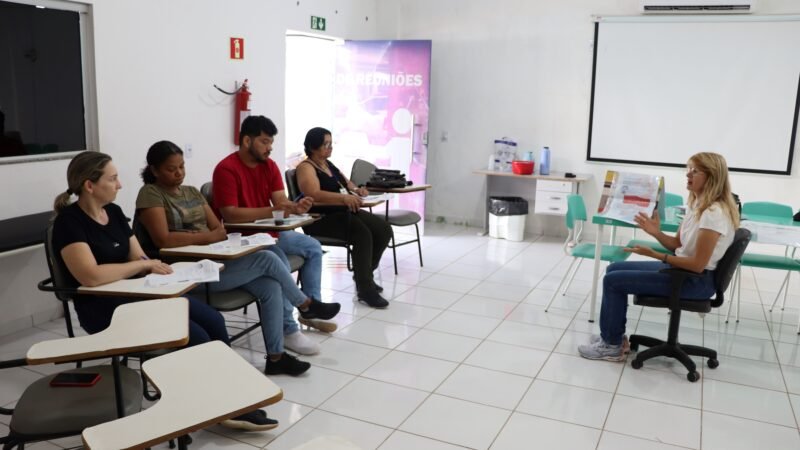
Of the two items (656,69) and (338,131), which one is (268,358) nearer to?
(338,131)

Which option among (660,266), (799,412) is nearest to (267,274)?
(660,266)

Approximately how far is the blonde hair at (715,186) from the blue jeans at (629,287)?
346 millimetres

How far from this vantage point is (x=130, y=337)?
6.86 feet

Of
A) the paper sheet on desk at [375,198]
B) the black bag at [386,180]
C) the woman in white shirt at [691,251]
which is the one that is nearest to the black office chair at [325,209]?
the paper sheet on desk at [375,198]

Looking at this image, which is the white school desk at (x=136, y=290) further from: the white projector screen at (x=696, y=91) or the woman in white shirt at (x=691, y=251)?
the white projector screen at (x=696, y=91)

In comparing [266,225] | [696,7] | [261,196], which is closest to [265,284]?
[266,225]

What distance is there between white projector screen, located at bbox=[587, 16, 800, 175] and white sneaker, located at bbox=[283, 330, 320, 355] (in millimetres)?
4358

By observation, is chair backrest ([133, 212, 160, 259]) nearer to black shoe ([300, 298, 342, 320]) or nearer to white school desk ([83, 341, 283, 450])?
black shoe ([300, 298, 342, 320])

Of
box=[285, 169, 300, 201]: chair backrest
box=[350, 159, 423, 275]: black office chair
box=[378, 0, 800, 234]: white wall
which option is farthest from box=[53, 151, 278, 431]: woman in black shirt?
box=[378, 0, 800, 234]: white wall

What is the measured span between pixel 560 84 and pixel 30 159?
510cm

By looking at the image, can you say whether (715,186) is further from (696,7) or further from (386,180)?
(696,7)

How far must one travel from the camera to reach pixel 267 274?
3.50 metres

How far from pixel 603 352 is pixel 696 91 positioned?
3.76 meters

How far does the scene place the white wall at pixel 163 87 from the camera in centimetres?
407
